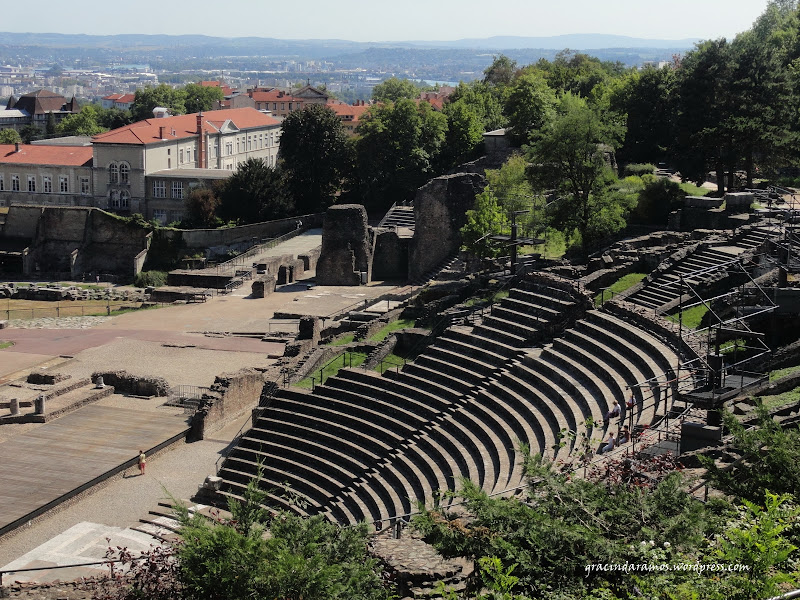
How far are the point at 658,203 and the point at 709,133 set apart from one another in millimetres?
3597

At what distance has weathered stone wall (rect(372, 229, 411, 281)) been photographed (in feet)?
192

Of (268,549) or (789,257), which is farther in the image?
(789,257)

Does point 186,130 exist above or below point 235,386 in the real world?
above

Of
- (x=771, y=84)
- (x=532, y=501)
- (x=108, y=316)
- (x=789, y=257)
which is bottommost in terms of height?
(x=108, y=316)

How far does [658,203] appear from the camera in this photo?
43.2m

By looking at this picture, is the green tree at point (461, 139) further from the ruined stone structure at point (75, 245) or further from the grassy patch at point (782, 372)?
the grassy patch at point (782, 372)

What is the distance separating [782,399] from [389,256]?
1505 inches

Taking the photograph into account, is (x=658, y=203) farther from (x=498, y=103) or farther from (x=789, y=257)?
(x=498, y=103)

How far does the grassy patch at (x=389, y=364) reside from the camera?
3341cm

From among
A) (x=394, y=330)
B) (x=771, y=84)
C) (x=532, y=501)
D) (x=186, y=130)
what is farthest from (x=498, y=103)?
(x=532, y=501)

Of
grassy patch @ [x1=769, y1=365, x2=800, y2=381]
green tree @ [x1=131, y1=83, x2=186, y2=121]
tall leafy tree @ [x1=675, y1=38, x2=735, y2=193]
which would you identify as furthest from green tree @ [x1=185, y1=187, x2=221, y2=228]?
grassy patch @ [x1=769, y1=365, x2=800, y2=381]

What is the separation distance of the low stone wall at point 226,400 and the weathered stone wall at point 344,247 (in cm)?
1911

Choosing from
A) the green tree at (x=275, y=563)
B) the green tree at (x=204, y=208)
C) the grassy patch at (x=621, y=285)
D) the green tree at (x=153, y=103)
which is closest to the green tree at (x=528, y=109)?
the green tree at (x=204, y=208)

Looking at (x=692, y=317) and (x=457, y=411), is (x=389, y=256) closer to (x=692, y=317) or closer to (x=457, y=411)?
(x=692, y=317)
